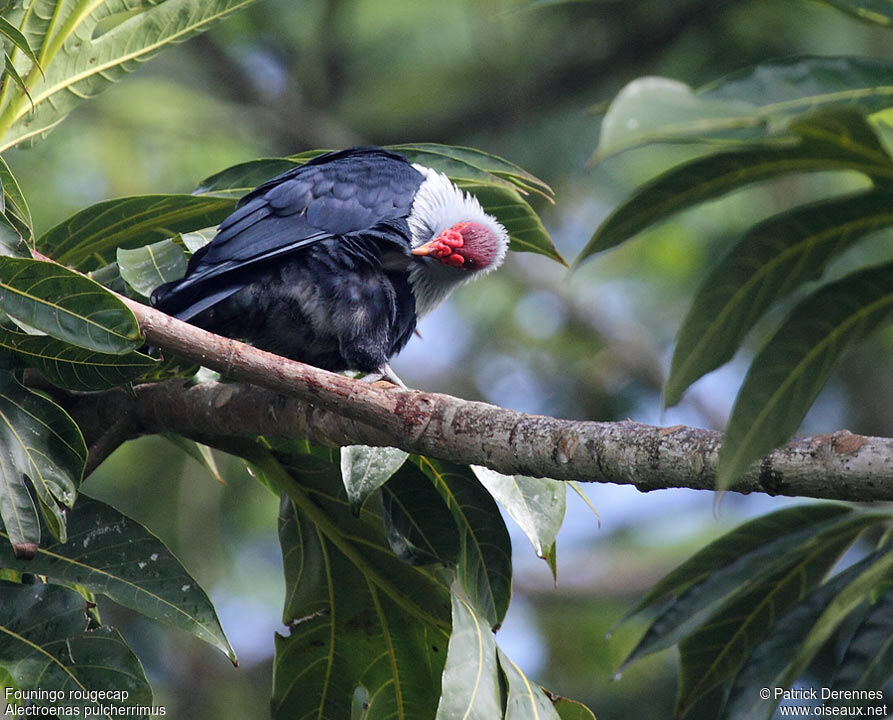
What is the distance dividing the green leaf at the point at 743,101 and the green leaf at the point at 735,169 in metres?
0.04

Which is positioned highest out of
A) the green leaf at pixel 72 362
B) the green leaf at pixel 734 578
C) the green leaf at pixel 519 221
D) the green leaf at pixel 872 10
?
the green leaf at pixel 519 221

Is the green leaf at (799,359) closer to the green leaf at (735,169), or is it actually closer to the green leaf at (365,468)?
the green leaf at (735,169)

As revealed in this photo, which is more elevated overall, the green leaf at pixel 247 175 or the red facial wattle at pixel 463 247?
the red facial wattle at pixel 463 247

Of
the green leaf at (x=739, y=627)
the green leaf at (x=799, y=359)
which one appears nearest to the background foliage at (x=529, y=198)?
the green leaf at (x=739, y=627)

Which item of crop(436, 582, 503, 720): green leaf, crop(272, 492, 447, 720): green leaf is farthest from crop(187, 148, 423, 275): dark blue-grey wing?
crop(436, 582, 503, 720): green leaf

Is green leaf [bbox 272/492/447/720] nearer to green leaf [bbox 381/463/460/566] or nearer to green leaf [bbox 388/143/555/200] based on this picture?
green leaf [bbox 381/463/460/566]

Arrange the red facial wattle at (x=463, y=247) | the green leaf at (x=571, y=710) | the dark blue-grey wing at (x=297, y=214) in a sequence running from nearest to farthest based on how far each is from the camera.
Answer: the green leaf at (x=571, y=710) < the dark blue-grey wing at (x=297, y=214) < the red facial wattle at (x=463, y=247)

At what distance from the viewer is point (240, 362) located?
1.76m

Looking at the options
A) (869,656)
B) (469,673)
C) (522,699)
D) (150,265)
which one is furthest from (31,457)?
(869,656)

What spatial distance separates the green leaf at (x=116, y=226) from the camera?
7.34ft

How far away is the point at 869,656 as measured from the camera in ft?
6.13

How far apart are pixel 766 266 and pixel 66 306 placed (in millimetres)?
1186

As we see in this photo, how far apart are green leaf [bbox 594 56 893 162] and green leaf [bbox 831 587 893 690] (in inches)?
40.3

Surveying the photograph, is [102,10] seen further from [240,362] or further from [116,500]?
[116,500]
